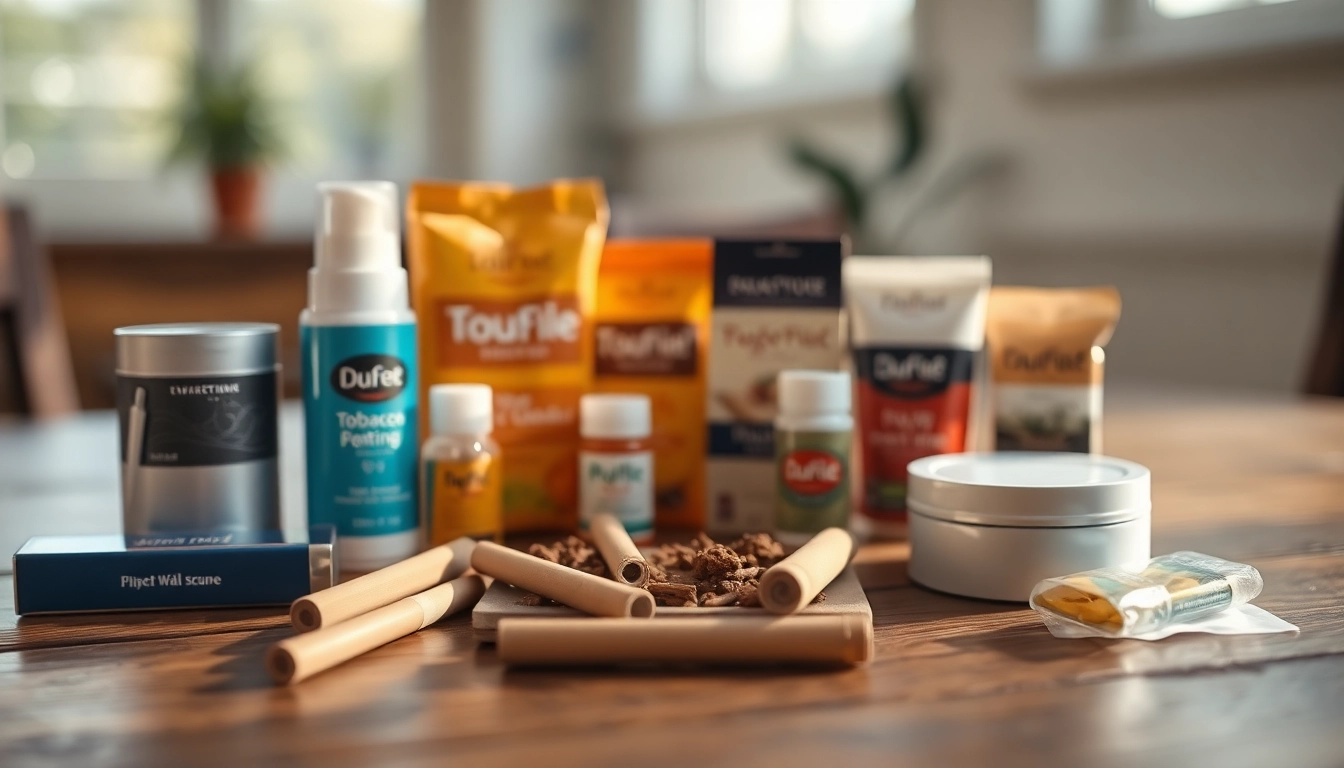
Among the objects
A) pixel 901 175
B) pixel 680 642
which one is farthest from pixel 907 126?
pixel 680 642

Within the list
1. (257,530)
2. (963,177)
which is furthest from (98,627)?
(963,177)

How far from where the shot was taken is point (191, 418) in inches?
29.7

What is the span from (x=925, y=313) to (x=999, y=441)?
0.12m

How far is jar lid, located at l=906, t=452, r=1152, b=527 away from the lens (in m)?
0.70

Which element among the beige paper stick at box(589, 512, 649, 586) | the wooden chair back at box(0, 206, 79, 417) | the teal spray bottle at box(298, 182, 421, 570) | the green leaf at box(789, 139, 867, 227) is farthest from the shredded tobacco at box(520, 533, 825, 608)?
the green leaf at box(789, 139, 867, 227)

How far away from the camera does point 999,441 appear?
941 millimetres

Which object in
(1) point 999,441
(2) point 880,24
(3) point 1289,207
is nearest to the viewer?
(1) point 999,441

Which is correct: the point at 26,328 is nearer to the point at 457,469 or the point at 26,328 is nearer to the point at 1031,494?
the point at 457,469

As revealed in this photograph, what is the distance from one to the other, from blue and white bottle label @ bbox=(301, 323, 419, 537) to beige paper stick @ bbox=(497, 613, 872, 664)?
0.26m

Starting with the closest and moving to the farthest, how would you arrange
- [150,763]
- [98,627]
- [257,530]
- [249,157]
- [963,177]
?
[150,763] → [98,627] → [257,530] → [963,177] → [249,157]

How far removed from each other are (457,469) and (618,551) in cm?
15

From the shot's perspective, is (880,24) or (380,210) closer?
(380,210)

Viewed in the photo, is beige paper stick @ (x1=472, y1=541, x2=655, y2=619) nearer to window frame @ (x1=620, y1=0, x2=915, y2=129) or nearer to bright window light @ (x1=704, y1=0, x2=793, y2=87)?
window frame @ (x1=620, y1=0, x2=915, y2=129)

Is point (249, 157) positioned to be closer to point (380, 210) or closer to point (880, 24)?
point (880, 24)
